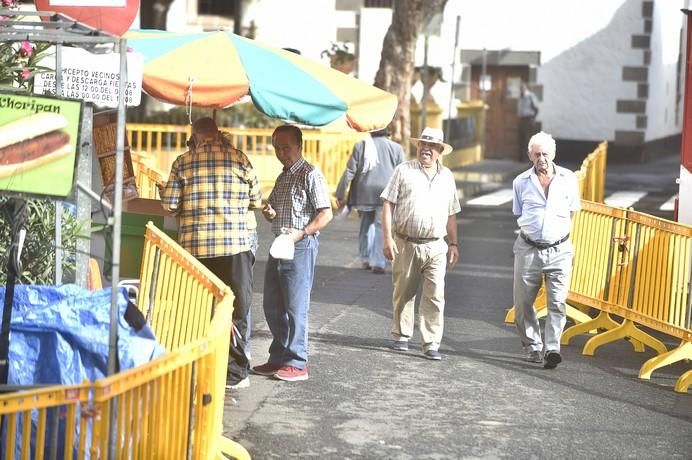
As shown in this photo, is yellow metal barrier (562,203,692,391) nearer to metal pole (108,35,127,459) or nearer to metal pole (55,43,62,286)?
metal pole (55,43,62,286)

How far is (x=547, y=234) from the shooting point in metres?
10.3

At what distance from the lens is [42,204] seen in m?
9.25

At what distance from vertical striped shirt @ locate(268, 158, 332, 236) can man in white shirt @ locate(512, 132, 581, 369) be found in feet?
5.42

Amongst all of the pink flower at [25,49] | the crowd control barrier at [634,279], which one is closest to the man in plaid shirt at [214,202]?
the pink flower at [25,49]

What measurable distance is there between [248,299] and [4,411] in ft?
12.5

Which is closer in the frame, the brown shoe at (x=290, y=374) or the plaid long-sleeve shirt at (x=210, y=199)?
the plaid long-sleeve shirt at (x=210, y=199)

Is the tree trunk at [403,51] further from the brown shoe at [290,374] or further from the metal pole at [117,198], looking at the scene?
the metal pole at [117,198]

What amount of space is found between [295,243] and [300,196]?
1.05 feet

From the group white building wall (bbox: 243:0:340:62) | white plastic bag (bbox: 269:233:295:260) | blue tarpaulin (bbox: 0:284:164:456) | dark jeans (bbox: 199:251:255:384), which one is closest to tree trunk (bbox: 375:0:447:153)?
white building wall (bbox: 243:0:340:62)

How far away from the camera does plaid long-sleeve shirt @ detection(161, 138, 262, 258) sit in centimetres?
900

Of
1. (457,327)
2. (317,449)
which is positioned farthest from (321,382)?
(457,327)

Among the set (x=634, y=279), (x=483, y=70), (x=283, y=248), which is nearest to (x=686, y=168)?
(x=634, y=279)

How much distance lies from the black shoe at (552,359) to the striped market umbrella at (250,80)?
2146 millimetres

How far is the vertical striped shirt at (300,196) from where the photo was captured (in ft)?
31.3
